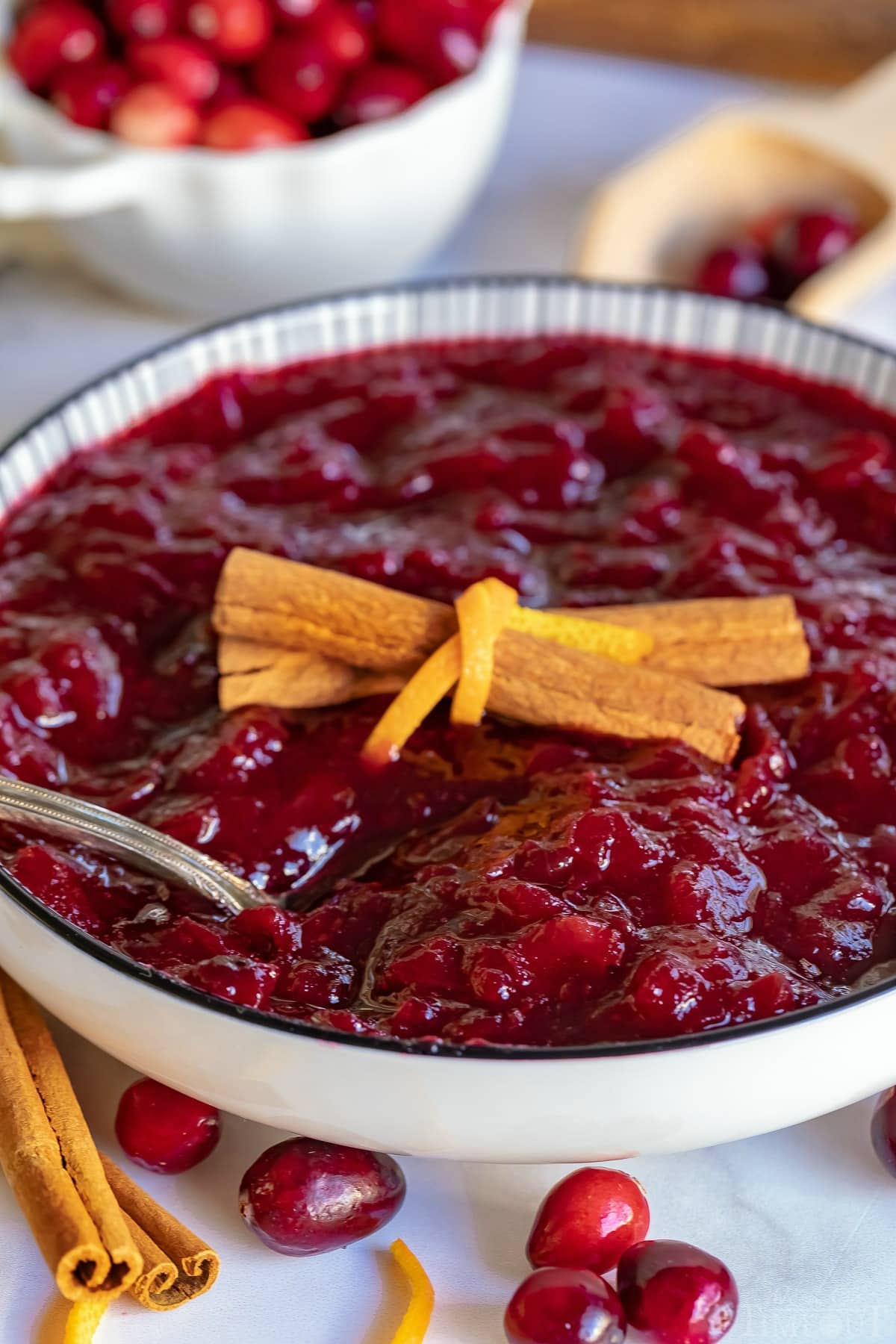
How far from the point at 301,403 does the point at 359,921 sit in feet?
3.23

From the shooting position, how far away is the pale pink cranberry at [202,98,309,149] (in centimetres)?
243

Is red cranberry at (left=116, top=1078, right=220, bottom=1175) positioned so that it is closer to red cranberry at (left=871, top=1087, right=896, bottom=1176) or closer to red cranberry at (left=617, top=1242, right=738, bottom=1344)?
red cranberry at (left=617, top=1242, right=738, bottom=1344)

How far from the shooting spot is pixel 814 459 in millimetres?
2074

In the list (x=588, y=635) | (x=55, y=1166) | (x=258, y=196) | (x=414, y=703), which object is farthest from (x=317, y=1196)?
(x=258, y=196)

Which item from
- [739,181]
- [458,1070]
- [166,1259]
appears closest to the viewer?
[458,1070]

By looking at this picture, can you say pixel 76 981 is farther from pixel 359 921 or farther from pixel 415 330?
Answer: pixel 415 330

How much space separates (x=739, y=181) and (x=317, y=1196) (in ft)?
6.82

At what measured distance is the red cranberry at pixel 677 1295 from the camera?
129 centimetres

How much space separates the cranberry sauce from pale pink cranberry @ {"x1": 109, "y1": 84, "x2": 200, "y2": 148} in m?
0.49

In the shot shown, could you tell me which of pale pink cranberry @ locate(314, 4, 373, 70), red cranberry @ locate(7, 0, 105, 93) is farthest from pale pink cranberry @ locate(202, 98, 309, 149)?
red cranberry @ locate(7, 0, 105, 93)

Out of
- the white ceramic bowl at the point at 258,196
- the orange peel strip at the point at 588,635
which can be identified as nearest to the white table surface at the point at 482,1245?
the orange peel strip at the point at 588,635

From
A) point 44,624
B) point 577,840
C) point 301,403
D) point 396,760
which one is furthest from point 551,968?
point 301,403

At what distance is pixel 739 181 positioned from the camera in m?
2.80

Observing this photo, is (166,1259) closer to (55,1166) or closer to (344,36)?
(55,1166)
